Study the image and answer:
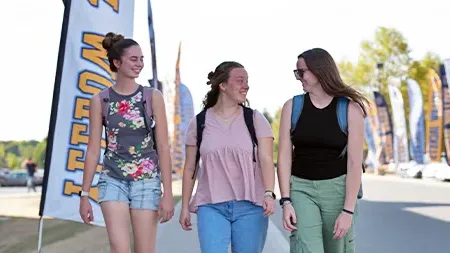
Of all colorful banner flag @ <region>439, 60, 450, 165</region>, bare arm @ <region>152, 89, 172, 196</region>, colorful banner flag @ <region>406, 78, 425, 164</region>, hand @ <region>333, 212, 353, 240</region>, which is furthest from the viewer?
colorful banner flag @ <region>406, 78, 425, 164</region>

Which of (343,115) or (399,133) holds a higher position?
(399,133)

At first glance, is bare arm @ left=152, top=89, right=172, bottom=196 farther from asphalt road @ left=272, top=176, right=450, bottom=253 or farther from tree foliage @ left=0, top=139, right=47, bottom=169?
tree foliage @ left=0, top=139, right=47, bottom=169

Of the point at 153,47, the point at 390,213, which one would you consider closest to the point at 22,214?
the point at 390,213

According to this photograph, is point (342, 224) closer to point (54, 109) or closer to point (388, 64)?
point (54, 109)

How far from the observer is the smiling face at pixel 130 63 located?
455 cm

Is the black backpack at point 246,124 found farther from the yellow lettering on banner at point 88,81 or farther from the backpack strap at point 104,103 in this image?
the yellow lettering on banner at point 88,81

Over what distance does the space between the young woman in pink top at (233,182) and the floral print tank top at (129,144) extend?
0.31m

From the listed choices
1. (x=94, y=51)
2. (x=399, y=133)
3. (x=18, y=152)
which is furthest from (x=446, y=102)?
(x=18, y=152)

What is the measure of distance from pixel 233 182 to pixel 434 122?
4017cm

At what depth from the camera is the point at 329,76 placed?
415cm

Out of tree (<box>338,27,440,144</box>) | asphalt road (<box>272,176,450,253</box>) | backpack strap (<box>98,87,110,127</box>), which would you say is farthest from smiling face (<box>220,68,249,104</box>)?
tree (<box>338,27,440,144</box>)

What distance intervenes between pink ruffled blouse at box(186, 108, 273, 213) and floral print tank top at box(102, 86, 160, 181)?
30 cm

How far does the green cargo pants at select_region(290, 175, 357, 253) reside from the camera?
4.07 m

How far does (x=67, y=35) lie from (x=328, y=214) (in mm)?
3966
